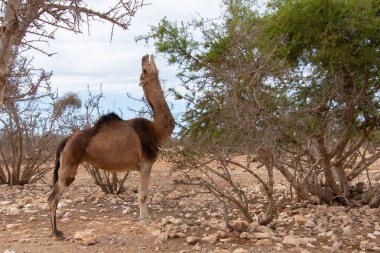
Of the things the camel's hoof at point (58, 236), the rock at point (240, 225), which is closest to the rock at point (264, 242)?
the rock at point (240, 225)

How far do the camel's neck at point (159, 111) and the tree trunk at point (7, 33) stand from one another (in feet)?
14.1

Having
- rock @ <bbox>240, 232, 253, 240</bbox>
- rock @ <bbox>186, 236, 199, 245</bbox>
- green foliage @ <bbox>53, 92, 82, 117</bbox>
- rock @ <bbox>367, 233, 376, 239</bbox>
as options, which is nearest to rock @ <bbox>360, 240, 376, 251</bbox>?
rock @ <bbox>367, 233, 376, 239</bbox>

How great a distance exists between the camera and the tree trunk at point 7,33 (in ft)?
12.9

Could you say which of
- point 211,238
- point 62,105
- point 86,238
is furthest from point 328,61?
point 62,105

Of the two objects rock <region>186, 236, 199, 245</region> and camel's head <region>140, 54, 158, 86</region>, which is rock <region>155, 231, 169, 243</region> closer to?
rock <region>186, 236, 199, 245</region>

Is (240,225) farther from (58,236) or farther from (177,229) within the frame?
(58,236)

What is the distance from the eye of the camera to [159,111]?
8219mm

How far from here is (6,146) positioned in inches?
536

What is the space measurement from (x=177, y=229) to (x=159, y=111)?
6.95 ft

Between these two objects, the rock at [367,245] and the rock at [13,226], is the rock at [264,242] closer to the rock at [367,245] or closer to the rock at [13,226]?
the rock at [367,245]

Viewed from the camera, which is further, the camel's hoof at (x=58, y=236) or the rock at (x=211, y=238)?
the camel's hoof at (x=58, y=236)

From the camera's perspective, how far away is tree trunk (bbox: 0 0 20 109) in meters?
3.94

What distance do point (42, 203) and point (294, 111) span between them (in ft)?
18.4

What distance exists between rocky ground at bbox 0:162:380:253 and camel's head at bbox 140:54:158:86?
76.8 inches
